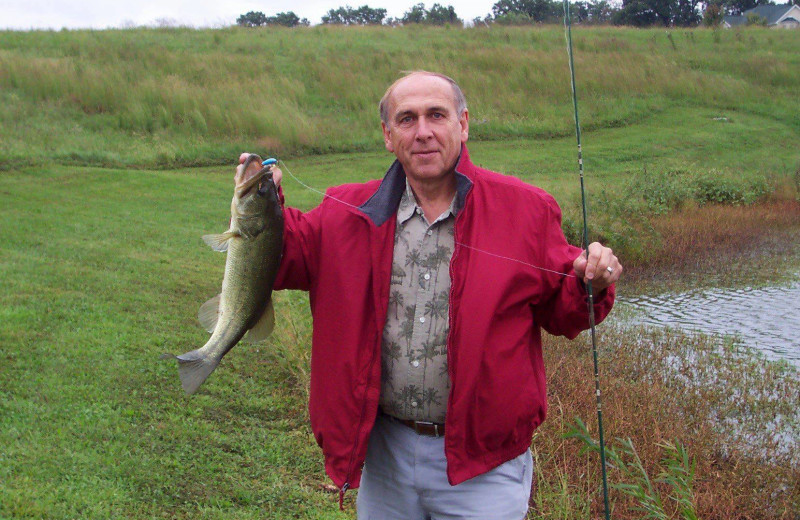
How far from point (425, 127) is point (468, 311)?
0.64m

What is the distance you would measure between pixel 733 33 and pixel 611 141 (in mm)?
17289

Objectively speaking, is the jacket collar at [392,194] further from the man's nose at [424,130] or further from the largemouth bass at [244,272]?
the largemouth bass at [244,272]

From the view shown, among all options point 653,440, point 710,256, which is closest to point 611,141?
point 710,256

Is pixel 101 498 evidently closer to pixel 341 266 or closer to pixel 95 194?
pixel 341 266

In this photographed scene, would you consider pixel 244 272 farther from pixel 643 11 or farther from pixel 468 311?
pixel 643 11

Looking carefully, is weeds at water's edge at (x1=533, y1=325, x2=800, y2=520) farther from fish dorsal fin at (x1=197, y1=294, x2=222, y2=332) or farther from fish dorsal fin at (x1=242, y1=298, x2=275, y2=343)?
fish dorsal fin at (x1=197, y1=294, x2=222, y2=332)

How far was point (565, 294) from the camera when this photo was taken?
281cm

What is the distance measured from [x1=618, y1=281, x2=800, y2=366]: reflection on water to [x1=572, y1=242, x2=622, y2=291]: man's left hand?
20.4 ft

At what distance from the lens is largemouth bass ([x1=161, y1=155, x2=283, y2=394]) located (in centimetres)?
288

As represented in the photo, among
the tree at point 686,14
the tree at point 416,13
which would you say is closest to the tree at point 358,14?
the tree at point 416,13

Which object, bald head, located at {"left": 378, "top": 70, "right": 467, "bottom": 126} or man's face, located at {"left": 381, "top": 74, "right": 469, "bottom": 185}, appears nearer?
man's face, located at {"left": 381, "top": 74, "right": 469, "bottom": 185}

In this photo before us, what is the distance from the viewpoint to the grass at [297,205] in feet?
16.8

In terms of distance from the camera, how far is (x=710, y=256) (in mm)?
12500

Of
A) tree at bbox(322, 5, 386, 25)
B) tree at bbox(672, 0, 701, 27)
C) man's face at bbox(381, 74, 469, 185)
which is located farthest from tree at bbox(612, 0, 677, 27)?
man's face at bbox(381, 74, 469, 185)
